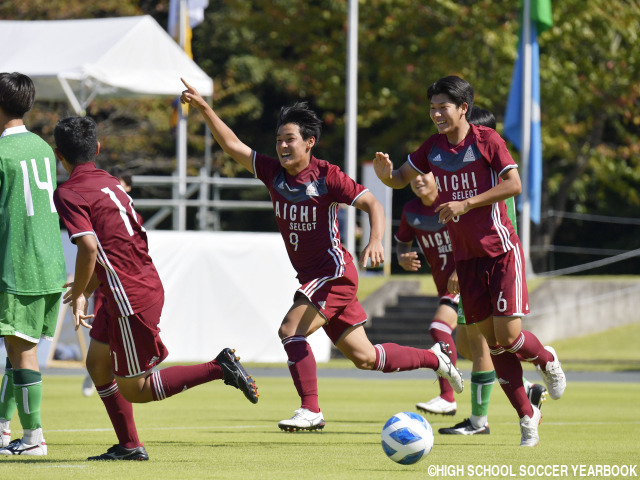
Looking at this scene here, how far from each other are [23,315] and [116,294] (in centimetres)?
76

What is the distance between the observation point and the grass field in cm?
658

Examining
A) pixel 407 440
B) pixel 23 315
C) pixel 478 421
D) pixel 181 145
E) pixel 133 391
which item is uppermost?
pixel 181 145

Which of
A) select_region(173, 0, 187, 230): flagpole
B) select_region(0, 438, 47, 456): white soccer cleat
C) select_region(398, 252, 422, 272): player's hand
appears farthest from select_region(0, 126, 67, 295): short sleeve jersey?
select_region(173, 0, 187, 230): flagpole

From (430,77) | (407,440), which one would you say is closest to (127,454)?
(407,440)

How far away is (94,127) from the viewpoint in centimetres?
716

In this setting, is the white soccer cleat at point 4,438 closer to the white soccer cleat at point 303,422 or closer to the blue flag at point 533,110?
the white soccer cleat at point 303,422

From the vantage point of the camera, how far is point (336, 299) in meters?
8.20

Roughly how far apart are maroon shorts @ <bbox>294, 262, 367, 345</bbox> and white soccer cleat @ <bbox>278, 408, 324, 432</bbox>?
0.63 m

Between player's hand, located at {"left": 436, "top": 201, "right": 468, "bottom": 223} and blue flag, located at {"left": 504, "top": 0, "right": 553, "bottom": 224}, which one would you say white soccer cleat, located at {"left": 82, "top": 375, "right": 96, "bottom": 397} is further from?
blue flag, located at {"left": 504, "top": 0, "right": 553, "bottom": 224}

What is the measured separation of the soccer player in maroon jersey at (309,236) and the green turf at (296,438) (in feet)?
2.08

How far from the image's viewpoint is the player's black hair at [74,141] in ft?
23.2

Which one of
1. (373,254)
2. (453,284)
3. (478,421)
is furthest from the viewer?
(453,284)

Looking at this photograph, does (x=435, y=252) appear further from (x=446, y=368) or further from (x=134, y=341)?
(x=134, y=341)

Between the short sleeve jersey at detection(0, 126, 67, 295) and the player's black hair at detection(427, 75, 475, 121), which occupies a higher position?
the player's black hair at detection(427, 75, 475, 121)
